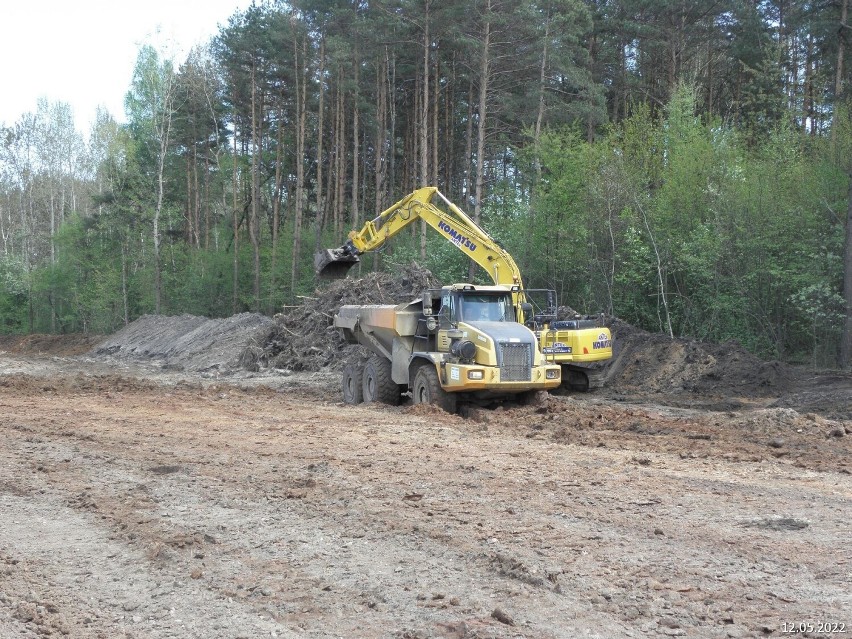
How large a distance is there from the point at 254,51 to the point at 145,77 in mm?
10586

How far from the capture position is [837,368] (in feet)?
61.3

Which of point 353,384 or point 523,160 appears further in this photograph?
point 523,160

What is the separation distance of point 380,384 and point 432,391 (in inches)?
67.6

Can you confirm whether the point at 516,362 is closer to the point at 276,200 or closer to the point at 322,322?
the point at 322,322

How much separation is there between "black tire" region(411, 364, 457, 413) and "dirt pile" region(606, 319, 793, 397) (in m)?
5.53

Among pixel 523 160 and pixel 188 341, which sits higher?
pixel 523 160

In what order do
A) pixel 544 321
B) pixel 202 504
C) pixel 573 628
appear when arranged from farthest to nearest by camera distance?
pixel 544 321, pixel 202 504, pixel 573 628

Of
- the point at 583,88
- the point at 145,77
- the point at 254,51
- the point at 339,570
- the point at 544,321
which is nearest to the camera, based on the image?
the point at 339,570

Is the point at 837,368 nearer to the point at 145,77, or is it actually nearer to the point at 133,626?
the point at 133,626

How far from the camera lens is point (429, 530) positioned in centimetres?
664

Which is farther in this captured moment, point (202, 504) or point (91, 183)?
point (91, 183)

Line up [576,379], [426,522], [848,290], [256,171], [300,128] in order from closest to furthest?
1. [426,522]
2. [848,290]
3. [576,379]
4. [300,128]
5. [256,171]

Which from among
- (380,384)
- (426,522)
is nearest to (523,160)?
(380,384)

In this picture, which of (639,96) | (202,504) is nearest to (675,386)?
(202,504)
